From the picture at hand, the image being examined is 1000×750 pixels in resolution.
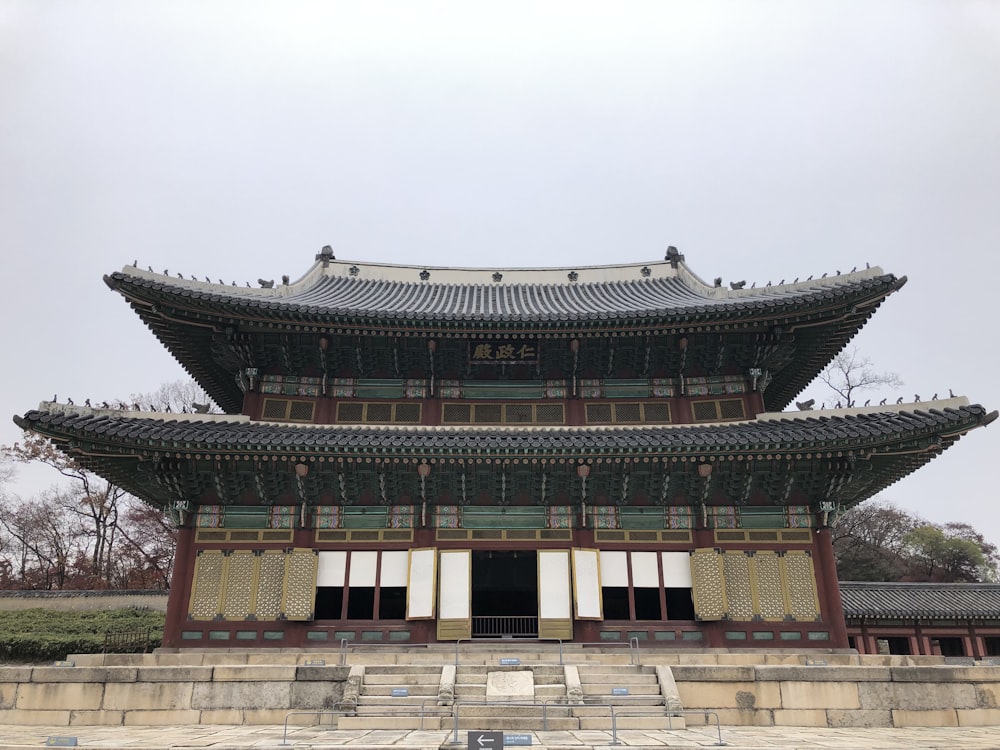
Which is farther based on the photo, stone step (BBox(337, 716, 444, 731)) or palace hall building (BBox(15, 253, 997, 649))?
palace hall building (BBox(15, 253, 997, 649))

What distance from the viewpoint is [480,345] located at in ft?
62.8

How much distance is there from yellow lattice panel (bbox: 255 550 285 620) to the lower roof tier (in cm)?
144

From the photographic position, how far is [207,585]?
54.5 feet

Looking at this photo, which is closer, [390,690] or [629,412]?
[390,690]

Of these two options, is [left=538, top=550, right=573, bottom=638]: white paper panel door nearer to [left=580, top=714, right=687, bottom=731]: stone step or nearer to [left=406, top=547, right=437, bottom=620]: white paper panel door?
[left=406, top=547, right=437, bottom=620]: white paper panel door

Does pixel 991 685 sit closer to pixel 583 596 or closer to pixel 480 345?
pixel 583 596

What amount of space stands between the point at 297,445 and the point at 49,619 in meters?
21.1

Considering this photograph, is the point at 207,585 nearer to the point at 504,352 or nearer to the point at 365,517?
the point at 365,517

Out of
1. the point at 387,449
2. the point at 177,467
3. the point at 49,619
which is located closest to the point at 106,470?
the point at 177,467

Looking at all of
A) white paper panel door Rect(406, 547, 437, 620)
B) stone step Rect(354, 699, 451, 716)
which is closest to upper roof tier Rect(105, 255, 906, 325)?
white paper panel door Rect(406, 547, 437, 620)

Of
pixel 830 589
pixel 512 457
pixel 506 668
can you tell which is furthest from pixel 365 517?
pixel 830 589

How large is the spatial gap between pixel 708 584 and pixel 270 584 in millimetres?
10990

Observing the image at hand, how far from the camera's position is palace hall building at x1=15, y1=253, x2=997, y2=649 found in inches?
631

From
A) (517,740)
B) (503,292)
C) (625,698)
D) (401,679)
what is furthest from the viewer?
(503,292)
